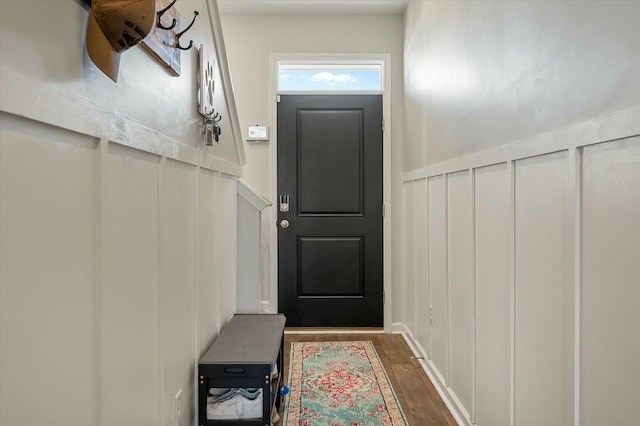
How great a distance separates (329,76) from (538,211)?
2740 millimetres

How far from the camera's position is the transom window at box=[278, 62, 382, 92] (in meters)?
3.85

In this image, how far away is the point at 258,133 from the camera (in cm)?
379

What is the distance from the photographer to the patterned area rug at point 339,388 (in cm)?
227

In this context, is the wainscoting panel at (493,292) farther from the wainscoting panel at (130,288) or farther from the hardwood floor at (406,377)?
the wainscoting panel at (130,288)

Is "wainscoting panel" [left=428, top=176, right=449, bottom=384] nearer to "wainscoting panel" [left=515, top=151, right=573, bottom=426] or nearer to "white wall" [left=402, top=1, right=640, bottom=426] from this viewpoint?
"white wall" [left=402, top=1, right=640, bottom=426]

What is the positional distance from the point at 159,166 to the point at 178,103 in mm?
294

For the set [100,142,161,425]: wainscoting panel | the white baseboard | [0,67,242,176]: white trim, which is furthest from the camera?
the white baseboard

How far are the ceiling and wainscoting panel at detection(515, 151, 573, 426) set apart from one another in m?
2.51

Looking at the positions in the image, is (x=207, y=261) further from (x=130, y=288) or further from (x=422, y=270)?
(x=422, y=270)

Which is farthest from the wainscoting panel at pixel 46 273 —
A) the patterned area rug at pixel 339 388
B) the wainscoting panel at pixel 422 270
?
the wainscoting panel at pixel 422 270

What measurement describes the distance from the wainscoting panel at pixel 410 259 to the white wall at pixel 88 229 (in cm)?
208

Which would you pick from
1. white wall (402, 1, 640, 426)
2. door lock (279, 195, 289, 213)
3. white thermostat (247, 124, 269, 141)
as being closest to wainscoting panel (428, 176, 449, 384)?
white wall (402, 1, 640, 426)

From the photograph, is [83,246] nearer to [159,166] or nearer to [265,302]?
[159,166]

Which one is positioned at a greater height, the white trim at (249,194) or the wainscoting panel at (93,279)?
the white trim at (249,194)
